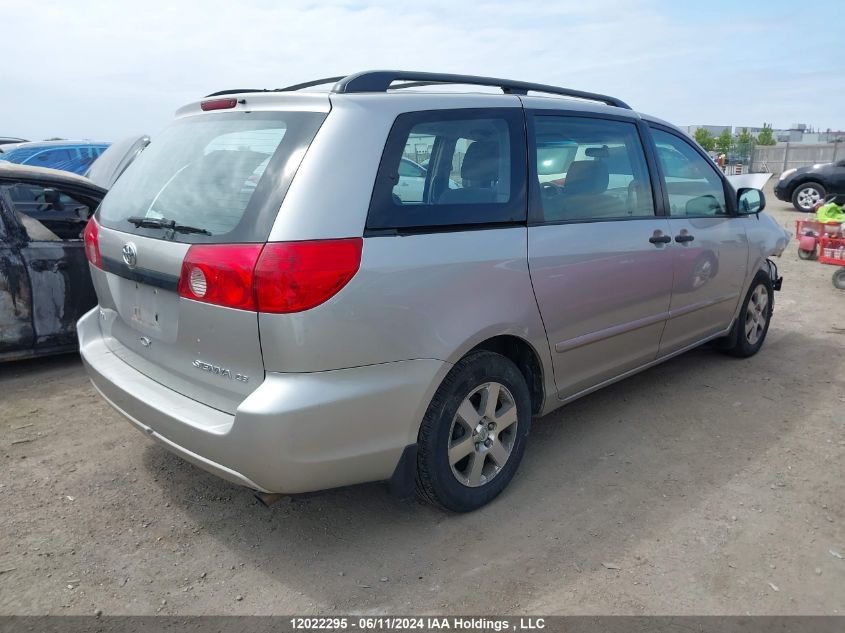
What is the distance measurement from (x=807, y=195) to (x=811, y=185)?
26 centimetres

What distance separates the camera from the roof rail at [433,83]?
8.59 ft

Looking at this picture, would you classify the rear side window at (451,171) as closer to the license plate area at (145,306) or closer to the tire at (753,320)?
the license plate area at (145,306)

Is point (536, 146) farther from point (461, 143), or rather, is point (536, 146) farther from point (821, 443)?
point (821, 443)

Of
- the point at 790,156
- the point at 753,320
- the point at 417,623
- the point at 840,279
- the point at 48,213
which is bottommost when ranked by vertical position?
the point at 417,623

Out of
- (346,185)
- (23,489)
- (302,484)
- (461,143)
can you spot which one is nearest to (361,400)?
(302,484)

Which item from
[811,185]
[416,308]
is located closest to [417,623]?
[416,308]

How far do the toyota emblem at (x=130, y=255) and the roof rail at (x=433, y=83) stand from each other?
3.46 feet

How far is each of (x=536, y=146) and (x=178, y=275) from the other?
1.76 metres

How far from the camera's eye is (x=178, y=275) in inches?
96.7

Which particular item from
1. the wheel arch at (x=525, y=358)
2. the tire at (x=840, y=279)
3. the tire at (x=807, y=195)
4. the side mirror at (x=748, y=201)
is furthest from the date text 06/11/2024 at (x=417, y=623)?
the tire at (x=807, y=195)

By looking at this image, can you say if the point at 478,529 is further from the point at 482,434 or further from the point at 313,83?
the point at 313,83

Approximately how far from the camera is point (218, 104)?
9.23ft

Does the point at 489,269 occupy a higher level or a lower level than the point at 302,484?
higher

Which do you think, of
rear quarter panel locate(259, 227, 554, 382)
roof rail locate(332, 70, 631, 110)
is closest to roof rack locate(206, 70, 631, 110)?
roof rail locate(332, 70, 631, 110)
